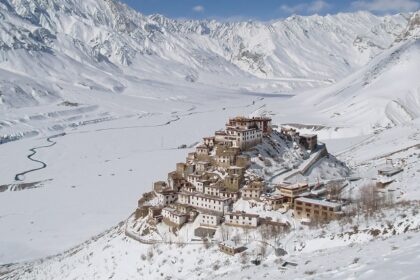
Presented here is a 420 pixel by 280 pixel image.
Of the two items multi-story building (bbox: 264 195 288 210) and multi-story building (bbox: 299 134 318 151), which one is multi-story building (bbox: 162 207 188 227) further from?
multi-story building (bbox: 299 134 318 151)

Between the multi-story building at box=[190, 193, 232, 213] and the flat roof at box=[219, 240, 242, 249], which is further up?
the multi-story building at box=[190, 193, 232, 213]

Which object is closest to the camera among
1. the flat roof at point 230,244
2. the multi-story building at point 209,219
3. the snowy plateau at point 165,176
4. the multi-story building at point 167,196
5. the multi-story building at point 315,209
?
the snowy plateau at point 165,176

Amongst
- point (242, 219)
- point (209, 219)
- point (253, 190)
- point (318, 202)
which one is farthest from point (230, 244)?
point (253, 190)

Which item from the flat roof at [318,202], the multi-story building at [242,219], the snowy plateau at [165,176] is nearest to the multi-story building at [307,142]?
the snowy plateau at [165,176]

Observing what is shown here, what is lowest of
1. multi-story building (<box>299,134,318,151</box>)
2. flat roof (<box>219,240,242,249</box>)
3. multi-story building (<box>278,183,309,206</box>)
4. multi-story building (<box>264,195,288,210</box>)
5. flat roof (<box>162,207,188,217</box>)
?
flat roof (<box>219,240,242,249</box>)

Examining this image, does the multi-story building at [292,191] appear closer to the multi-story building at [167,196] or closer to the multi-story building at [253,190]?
the multi-story building at [253,190]

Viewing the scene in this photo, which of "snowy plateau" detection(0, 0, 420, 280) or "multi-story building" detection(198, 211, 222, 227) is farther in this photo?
"multi-story building" detection(198, 211, 222, 227)

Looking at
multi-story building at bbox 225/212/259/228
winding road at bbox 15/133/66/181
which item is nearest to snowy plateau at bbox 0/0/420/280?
winding road at bbox 15/133/66/181

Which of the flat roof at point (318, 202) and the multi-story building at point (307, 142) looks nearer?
the flat roof at point (318, 202)

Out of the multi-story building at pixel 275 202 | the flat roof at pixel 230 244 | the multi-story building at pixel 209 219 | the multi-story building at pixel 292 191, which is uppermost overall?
the multi-story building at pixel 292 191

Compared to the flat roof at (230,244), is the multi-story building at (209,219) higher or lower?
higher

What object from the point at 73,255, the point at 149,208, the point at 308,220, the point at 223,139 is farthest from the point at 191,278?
the point at 223,139

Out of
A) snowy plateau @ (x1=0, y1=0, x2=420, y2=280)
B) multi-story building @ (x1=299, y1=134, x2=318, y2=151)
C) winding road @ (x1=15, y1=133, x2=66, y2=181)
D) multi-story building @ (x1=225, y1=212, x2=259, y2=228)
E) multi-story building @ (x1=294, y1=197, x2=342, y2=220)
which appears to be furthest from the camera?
winding road @ (x1=15, y1=133, x2=66, y2=181)
